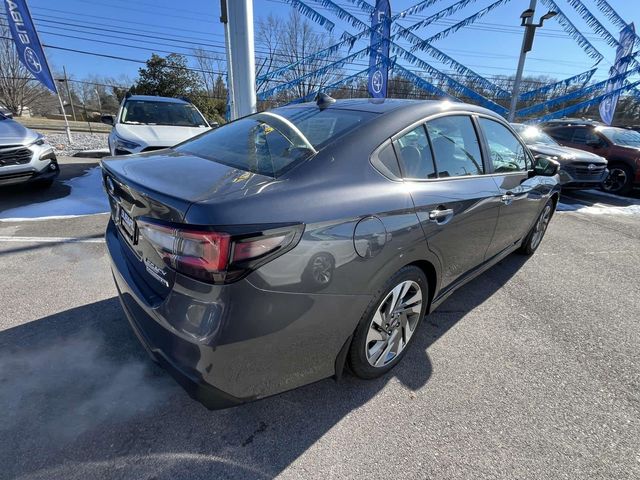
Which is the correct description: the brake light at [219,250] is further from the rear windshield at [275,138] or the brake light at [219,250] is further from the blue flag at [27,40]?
the blue flag at [27,40]

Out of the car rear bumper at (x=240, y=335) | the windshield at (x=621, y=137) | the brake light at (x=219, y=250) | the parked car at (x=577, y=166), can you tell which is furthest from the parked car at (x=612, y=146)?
the brake light at (x=219, y=250)

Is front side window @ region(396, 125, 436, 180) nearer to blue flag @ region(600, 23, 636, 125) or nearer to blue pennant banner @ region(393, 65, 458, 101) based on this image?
blue pennant banner @ region(393, 65, 458, 101)

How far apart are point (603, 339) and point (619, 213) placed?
5.68 meters

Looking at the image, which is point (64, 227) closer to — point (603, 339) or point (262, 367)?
point (262, 367)

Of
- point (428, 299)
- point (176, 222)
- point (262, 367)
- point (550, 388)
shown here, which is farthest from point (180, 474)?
point (550, 388)

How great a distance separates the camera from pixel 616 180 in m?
8.73

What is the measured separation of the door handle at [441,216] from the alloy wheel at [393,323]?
40cm

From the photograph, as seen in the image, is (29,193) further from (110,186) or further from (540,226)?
(540,226)

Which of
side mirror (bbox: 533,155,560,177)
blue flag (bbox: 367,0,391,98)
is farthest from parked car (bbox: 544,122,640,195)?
blue flag (bbox: 367,0,391,98)

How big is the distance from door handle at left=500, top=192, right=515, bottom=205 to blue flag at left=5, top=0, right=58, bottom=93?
12916 millimetres

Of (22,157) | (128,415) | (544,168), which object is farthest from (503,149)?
(22,157)

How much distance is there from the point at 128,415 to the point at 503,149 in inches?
135

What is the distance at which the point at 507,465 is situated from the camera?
1.73 meters

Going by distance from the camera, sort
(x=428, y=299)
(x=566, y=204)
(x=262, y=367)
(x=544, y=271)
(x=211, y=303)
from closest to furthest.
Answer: (x=211, y=303), (x=262, y=367), (x=428, y=299), (x=544, y=271), (x=566, y=204)
